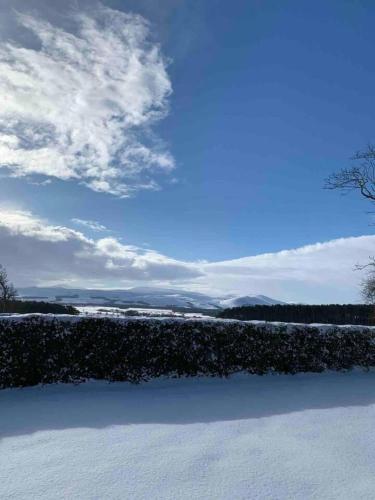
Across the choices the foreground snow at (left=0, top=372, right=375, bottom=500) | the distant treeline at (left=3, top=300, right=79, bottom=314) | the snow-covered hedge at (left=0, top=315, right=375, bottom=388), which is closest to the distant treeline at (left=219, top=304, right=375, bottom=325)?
the distant treeline at (left=3, top=300, right=79, bottom=314)

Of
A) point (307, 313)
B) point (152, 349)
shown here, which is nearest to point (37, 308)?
point (307, 313)

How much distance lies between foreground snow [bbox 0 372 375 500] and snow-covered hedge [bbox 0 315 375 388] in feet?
1.52

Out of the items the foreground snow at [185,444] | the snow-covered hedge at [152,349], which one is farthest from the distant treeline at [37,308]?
the foreground snow at [185,444]

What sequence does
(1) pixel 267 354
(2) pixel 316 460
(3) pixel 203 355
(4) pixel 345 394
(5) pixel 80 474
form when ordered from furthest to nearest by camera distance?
1. (1) pixel 267 354
2. (3) pixel 203 355
3. (4) pixel 345 394
4. (2) pixel 316 460
5. (5) pixel 80 474

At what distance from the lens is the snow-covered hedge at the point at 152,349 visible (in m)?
8.23

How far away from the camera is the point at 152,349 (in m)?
8.95

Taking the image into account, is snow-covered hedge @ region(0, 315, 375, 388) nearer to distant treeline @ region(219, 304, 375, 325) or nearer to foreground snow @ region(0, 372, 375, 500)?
foreground snow @ region(0, 372, 375, 500)

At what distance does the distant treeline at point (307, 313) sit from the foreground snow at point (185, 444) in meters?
60.7

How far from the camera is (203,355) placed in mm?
9266

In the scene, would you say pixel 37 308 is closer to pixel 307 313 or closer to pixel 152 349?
pixel 307 313

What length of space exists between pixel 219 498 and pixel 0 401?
525 centimetres

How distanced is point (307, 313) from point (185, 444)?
6602 centimetres

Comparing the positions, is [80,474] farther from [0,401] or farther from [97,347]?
[97,347]

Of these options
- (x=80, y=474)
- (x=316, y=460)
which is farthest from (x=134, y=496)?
(x=316, y=460)
